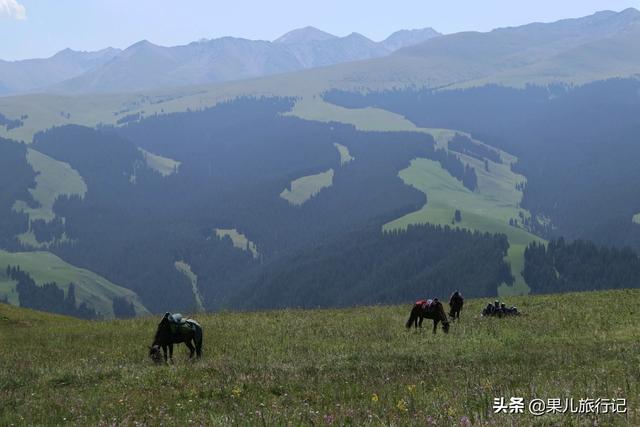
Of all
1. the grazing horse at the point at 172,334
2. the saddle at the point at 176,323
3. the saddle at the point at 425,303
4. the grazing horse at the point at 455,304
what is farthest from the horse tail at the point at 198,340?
the grazing horse at the point at 455,304

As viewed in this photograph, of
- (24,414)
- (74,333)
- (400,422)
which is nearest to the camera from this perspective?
(400,422)

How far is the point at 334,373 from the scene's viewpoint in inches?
663

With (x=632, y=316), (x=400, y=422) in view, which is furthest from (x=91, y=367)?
(x=632, y=316)

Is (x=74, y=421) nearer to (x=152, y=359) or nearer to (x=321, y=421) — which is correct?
(x=321, y=421)

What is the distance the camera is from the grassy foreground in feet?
37.1

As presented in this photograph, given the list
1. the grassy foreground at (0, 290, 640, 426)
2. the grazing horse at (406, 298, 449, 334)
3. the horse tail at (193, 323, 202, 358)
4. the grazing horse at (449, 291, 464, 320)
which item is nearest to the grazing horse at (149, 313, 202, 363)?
the horse tail at (193, 323, 202, 358)

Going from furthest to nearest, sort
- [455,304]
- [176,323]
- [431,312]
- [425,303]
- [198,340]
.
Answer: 1. [455,304]
2. [425,303]
3. [431,312]
4. [198,340]
5. [176,323]

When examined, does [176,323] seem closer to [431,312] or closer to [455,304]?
[431,312]

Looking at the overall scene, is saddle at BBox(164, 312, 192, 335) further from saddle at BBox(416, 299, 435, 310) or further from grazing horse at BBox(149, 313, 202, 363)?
saddle at BBox(416, 299, 435, 310)

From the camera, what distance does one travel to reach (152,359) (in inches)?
830

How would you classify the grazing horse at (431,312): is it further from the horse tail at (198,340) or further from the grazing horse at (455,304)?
the horse tail at (198,340)

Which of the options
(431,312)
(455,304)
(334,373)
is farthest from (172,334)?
(455,304)

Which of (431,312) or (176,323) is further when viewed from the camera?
(431,312)

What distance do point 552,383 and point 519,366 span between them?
3633 mm
